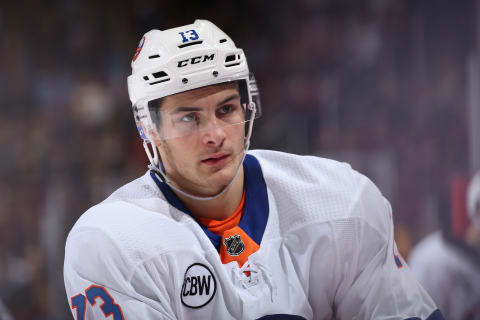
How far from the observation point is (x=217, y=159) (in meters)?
1.74

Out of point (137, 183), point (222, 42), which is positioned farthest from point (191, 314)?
point (222, 42)

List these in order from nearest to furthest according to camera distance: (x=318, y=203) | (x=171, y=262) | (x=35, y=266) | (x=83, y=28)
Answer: (x=171, y=262) < (x=318, y=203) < (x=35, y=266) < (x=83, y=28)

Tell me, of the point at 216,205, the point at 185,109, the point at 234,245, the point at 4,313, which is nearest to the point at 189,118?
the point at 185,109

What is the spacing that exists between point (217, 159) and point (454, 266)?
7.38 ft

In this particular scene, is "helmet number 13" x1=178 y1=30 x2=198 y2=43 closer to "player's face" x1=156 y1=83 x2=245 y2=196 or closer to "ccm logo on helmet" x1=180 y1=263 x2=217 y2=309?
"player's face" x1=156 y1=83 x2=245 y2=196

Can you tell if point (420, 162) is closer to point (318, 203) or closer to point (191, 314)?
point (318, 203)

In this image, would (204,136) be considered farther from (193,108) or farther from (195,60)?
(195,60)

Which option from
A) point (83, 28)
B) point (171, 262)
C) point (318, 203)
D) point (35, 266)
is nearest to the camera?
point (171, 262)

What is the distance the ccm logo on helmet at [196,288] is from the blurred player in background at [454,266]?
7.11 feet

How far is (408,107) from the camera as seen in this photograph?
3609mm

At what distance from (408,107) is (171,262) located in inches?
94.5

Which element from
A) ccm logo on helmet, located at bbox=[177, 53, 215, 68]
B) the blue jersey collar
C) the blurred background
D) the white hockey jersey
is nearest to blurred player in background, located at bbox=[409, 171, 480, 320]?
the blurred background

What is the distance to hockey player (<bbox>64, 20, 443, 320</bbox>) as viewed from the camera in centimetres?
158

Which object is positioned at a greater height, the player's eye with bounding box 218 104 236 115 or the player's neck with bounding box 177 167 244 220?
the player's eye with bounding box 218 104 236 115
